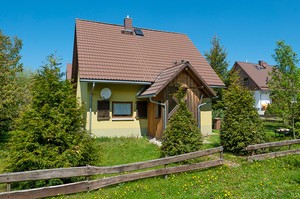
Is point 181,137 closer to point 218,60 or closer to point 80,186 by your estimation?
point 80,186

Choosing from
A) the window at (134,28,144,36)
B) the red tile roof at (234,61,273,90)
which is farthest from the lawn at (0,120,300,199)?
the red tile roof at (234,61,273,90)

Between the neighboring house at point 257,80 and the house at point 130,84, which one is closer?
the house at point 130,84

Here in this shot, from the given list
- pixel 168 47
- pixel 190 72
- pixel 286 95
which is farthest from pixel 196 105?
pixel 168 47

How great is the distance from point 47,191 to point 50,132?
154 centimetres

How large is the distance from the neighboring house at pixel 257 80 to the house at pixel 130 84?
25.9 metres

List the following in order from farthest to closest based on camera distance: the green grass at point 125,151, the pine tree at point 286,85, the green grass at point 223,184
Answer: the pine tree at point 286,85
the green grass at point 125,151
the green grass at point 223,184

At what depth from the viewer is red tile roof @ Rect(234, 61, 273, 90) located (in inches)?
1592

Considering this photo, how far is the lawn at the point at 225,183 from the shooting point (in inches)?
229

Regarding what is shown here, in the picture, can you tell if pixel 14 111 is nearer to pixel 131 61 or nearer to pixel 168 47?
pixel 131 61

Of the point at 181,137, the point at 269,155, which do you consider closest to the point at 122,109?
the point at 181,137

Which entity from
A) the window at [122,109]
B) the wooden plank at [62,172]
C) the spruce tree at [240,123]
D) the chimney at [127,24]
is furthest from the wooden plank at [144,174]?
the chimney at [127,24]

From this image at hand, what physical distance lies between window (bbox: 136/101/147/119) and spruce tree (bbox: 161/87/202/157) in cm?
642

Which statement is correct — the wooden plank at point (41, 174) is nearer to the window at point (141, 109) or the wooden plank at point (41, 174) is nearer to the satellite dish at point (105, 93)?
the satellite dish at point (105, 93)

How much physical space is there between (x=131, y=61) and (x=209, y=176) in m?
10.8
